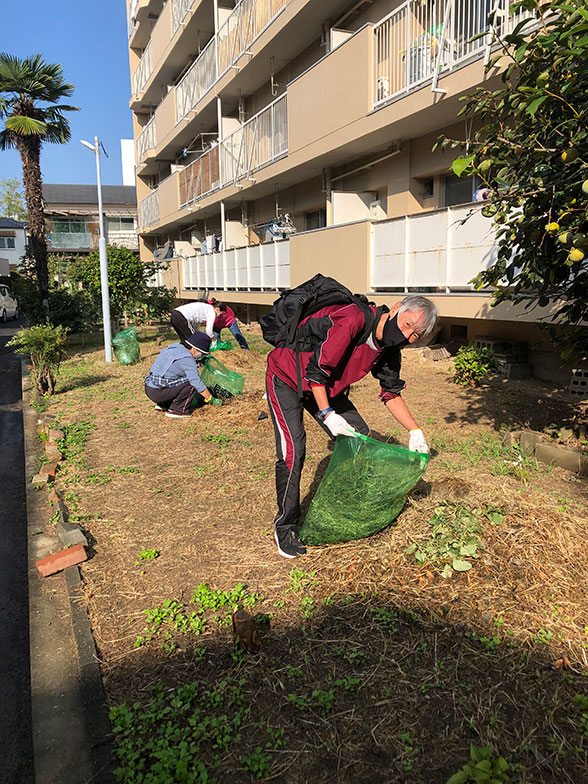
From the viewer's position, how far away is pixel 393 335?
2.94 m

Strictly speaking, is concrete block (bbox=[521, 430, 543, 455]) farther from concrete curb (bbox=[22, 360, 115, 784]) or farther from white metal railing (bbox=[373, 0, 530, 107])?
white metal railing (bbox=[373, 0, 530, 107])

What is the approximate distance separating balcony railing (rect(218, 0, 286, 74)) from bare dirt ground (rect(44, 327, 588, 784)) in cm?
1209

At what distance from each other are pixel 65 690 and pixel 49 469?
2991mm

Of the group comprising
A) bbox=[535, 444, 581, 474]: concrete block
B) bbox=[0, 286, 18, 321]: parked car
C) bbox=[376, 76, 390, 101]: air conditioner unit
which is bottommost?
bbox=[535, 444, 581, 474]: concrete block

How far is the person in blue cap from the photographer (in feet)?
21.7

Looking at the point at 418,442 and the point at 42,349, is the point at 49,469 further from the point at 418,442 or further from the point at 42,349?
the point at 42,349

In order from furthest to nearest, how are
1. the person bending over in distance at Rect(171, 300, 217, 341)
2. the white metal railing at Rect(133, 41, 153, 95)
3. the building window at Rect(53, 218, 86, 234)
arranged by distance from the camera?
1. the building window at Rect(53, 218, 86, 234)
2. the white metal railing at Rect(133, 41, 153, 95)
3. the person bending over in distance at Rect(171, 300, 217, 341)

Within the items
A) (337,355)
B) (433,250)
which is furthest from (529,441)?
(433,250)

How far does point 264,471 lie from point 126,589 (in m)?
1.91

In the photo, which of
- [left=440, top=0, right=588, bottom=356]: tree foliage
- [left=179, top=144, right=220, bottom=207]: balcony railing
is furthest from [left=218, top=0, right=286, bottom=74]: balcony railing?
[left=440, top=0, right=588, bottom=356]: tree foliage

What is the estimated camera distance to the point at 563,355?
440 centimetres

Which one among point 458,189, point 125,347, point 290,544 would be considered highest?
point 458,189

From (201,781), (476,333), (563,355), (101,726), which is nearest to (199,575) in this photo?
(101,726)

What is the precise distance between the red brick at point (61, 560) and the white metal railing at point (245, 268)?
9960 millimetres
